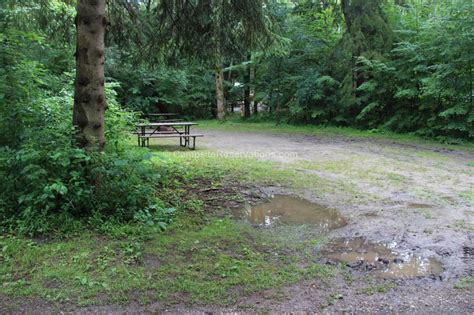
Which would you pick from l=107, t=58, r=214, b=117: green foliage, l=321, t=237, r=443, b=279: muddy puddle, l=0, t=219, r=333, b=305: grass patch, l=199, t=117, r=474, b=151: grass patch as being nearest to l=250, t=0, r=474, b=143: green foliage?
l=199, t=117, r=474, b=151: grass patch

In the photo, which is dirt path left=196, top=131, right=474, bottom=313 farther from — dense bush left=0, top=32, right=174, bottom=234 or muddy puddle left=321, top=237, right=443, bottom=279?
dense bush left=0, top=32, right=174, bottom=234

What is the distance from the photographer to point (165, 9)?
19.8 feet

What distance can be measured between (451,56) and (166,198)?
30.2 ft

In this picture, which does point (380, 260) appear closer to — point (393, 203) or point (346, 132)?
point (393, 203)

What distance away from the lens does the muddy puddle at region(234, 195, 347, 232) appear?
457cm

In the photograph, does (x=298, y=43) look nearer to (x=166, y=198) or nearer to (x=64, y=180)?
(x=166, y=198)

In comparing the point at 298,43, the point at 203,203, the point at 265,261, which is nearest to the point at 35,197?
the point at 203,203

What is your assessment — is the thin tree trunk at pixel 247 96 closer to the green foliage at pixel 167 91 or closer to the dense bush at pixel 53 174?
the green foliage at pixel 167 91

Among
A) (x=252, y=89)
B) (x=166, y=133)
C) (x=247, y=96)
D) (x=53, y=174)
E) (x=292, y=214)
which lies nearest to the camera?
(x=53, y=174)

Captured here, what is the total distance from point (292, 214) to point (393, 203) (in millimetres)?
1475

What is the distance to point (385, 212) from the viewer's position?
4.89 metres

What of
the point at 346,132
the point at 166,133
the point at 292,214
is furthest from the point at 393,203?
the point at 346,132

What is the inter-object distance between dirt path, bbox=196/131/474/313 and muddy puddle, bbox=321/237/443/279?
109 mm

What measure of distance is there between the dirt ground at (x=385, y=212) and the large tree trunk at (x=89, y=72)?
2.12 meters
